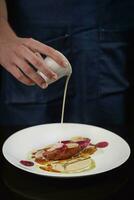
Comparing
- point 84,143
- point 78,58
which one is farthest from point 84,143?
point 78,58

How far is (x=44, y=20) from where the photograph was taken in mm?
1509

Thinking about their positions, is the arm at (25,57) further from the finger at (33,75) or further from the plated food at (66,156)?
the plated food at (66,156)

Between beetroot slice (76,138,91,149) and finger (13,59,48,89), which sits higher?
finger (13,59,48,89)

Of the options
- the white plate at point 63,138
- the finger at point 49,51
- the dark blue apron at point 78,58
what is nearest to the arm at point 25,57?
the finger at point 49,51

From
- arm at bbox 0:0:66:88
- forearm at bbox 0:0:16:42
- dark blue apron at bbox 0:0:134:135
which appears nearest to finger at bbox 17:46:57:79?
arm at bbox 0:0:66:88

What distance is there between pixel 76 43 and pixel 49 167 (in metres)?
0.60

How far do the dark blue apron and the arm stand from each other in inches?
13.4

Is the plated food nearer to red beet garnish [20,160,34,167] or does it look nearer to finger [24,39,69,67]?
red beet garnish [20,160,34,167]

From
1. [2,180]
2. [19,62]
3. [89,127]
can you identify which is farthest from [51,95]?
[2,180]

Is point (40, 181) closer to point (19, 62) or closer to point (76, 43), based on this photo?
point (19, 62)

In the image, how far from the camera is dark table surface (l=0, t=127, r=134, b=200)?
3.02 feet

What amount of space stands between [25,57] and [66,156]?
24 centimetres

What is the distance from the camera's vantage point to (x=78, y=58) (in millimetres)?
1547

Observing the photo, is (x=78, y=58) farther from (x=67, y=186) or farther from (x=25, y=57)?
(x=67, y=186)
